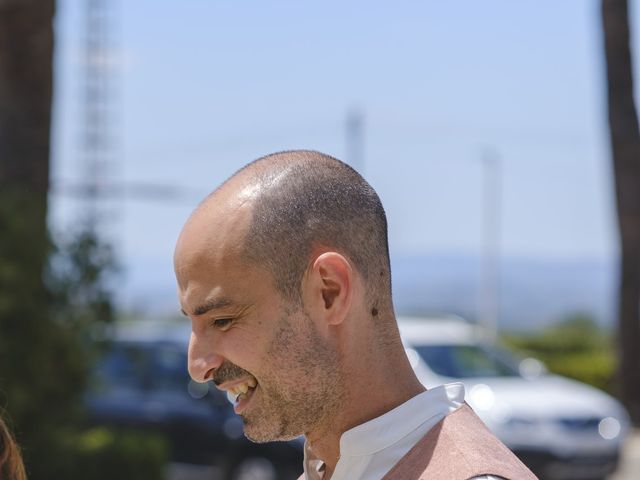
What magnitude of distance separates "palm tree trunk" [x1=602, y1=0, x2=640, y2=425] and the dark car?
8.02 metres

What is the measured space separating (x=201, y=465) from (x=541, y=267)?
156 meters

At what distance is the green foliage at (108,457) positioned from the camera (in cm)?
826

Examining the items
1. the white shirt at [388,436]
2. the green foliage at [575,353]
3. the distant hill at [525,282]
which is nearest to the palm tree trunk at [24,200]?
the white shirt at [388,436]

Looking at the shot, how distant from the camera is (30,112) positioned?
870 cm

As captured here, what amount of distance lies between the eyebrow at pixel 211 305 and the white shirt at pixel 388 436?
25 cm

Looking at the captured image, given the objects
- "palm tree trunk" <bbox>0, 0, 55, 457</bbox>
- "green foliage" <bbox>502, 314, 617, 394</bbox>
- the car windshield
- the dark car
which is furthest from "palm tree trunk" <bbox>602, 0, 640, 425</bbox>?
"palm tree trunk" <bbox>0, 0, 55, 457</bbox>

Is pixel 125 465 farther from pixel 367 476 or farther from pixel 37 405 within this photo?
pixel 367 476

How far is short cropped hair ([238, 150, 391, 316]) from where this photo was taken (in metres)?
1.75

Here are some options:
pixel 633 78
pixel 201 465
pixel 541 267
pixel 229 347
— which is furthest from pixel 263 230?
pixel 541 267

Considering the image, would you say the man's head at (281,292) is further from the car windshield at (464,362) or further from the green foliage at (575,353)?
the green foliage at (575,353)

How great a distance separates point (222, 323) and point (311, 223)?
0.19 metres

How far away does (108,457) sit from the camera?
28.7ft

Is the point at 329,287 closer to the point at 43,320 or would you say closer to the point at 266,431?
the point at 266,431

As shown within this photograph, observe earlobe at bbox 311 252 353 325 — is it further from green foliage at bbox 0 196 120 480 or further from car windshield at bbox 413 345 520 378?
car windshield at bbox 413 345 520 378
